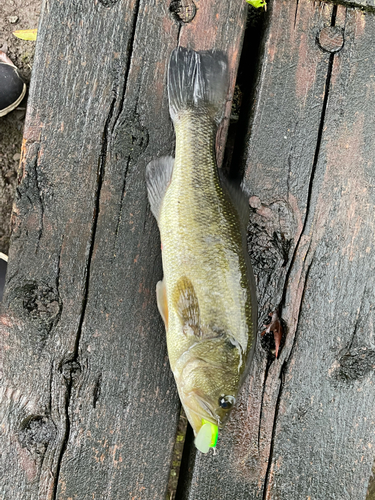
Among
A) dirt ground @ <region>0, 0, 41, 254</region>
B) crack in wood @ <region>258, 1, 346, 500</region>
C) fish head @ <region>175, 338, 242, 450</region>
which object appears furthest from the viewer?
dirt ground @ <region>0, 0, 41, 254</region>

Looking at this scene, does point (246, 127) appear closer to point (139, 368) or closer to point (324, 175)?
point (324, 175)

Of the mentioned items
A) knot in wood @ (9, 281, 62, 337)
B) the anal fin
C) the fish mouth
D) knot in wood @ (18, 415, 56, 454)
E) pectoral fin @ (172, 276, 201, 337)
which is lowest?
knot in wood @ (18, 415, 56, 454)

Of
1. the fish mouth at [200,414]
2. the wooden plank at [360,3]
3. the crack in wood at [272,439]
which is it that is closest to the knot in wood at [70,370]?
the fish mouth at [200,414]

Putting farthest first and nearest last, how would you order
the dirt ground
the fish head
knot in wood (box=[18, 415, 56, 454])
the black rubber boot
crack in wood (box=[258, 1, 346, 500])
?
the dirt ground
the black rubber boot
crack in wood (box=[258, 1, 346, 500])
knot in wood (box=[18, 415, 56, 454])
the fish head

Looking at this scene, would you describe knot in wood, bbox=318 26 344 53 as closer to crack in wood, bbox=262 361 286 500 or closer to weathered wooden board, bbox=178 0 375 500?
weathered wooden board, bbox=178 0 375 500

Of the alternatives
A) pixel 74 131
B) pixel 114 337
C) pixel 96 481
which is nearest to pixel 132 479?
pixel 96 481

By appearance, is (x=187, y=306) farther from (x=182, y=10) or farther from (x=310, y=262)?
(x=182, y=10)

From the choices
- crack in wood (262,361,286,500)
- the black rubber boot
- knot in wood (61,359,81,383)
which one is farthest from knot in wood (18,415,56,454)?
the black rubber boot
